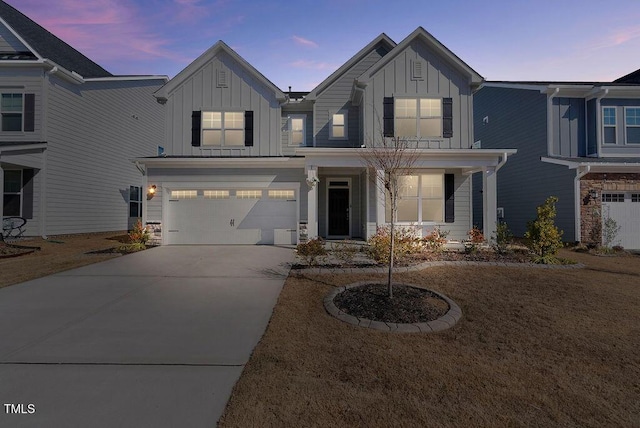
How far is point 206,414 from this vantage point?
2.47 metres

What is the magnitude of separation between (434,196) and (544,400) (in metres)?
10.0

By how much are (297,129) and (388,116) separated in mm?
4090

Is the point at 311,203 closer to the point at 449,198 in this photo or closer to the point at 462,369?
the point at 449,198

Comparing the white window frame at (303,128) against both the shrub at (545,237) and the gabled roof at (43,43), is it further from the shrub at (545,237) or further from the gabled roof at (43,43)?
the gabled roof at (43,43)

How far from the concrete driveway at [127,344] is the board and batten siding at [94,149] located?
8605mm

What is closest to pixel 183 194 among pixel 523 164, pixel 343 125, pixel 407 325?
pixel 343 125

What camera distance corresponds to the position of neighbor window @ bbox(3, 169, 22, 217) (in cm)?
1230

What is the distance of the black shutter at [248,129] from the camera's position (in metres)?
12.7

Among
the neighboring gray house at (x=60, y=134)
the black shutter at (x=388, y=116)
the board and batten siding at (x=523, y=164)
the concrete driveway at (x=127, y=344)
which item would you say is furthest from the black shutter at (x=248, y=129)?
the board and batten siding at (x=523, y=164)

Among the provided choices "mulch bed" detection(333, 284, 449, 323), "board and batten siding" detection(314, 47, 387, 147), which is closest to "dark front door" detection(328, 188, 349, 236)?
"board and batten siding" detection(314, 47, 387, 147)

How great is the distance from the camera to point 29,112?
40.8 feet

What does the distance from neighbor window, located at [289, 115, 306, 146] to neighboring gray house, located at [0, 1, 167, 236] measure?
9.56 meters

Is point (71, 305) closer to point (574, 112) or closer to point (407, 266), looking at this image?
point (407, 266)

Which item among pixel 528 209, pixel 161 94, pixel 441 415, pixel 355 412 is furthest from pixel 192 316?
pixel 528 209
